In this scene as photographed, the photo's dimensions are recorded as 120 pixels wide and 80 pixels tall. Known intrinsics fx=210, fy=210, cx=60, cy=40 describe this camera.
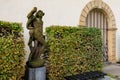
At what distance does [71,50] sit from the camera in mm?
6543

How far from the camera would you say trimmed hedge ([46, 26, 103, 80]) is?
6.22 metres

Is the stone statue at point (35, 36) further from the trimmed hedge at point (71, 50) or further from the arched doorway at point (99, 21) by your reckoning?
the arched doorway at point (99, 21)

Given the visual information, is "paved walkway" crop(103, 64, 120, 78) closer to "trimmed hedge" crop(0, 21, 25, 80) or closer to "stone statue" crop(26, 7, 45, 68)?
"stone statue" crop(26, 7, 45, 68)

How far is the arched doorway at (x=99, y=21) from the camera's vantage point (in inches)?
376

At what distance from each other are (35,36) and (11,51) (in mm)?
849

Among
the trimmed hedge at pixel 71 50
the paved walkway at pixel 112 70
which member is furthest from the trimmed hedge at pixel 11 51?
the paved walkway at pixel 112 70

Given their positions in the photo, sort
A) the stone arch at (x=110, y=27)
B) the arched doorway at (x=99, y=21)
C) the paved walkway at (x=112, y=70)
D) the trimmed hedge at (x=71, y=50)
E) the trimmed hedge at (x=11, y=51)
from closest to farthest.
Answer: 1. the trimmed hedge at (x=11, y=51)
2. the trimmed hedge at (x=71, y=50)
3. the paved walkway at (x=112, y=70)
4. the stone arch at (x=110, y=27)
5. the arched doorway at (x=99, y=21)

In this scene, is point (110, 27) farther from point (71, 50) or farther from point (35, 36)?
point (35, 36)

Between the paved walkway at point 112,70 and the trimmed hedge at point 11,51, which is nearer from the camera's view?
the trimmed hedge at point 11,51

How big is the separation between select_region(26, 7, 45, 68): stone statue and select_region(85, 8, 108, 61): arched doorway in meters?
3.96

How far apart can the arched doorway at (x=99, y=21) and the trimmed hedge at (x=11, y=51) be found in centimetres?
462

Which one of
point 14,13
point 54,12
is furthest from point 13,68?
point 54,12

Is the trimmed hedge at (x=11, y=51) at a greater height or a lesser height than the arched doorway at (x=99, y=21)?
lesser

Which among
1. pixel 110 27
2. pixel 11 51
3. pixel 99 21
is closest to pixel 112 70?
pixel 110 27
